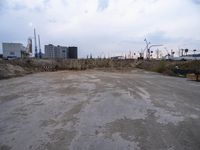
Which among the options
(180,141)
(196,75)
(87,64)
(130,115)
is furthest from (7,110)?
(87,64)

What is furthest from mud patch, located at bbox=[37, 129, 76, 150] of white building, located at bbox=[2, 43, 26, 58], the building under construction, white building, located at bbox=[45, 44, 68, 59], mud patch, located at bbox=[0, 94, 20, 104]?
white building, located at bbox=[45, 44, 68, 59]

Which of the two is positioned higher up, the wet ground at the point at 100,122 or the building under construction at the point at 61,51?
the building under construction at the point at 61,51

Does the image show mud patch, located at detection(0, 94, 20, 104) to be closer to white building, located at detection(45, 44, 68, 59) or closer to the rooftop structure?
the rooftop structure

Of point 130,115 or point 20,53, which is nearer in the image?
point 130,115

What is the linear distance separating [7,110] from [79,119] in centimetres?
333

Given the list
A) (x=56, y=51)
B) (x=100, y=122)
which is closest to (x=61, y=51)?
(x=56, y=51)

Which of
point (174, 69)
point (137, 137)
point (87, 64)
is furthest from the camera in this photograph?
point (87, 64)

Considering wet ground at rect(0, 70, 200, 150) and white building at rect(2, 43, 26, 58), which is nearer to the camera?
wet ground at rect(0, 70, 200, 150)

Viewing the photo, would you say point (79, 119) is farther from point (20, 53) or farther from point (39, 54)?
point (39, 54)

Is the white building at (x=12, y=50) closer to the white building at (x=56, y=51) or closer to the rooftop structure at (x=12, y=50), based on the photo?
the rooftop structure at (x=12, y=50)

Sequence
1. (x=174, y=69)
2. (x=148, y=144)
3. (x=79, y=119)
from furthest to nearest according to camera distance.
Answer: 1. (x=174, y=69)
2. (x=79, y=119)
3. (x=148, y=144)

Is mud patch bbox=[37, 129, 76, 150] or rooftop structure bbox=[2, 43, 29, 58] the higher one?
rooftop structure bbox=[2, 43, 29, 58]

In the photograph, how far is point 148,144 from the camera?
22.7ft

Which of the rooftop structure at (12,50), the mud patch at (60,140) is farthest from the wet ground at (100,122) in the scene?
the rooftop structure at (12,50)
